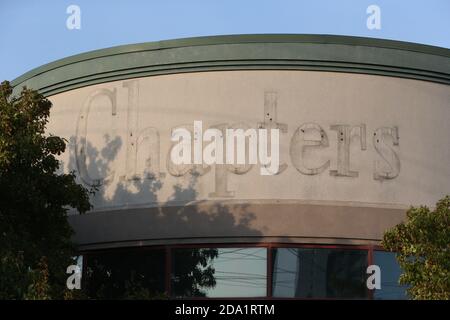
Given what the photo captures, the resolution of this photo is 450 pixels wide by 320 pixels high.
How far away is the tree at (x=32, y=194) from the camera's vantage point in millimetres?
19328

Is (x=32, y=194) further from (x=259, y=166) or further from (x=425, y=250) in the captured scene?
(x=425, y=250)

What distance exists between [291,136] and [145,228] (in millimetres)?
4461

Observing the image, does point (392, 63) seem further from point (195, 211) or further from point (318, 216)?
point (195, 211)

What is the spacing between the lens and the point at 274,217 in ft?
74.4

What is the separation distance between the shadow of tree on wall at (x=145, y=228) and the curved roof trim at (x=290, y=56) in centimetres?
249

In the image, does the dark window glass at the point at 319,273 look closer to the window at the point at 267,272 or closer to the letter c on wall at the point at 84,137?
the window at the point at 267,272

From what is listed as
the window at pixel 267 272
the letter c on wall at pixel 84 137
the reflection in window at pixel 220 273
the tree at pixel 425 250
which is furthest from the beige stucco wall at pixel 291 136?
the tree at pixel 425 250

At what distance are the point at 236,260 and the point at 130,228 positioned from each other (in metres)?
3.01

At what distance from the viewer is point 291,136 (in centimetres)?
2323

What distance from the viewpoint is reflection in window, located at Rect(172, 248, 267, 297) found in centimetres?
2233

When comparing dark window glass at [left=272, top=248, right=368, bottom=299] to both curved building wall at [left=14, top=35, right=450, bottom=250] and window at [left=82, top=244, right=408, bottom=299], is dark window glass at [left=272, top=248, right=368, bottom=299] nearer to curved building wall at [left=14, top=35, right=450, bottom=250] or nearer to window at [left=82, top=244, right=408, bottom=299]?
window at [left=82, top=244, right=408, bottom=299]

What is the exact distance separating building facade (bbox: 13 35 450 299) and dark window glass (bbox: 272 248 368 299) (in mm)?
28

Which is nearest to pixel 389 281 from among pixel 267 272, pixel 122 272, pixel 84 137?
pixel 267 272
